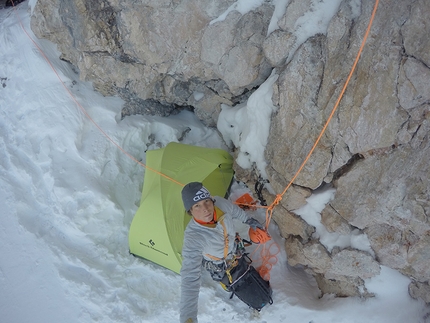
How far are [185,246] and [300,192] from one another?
5.63 feet

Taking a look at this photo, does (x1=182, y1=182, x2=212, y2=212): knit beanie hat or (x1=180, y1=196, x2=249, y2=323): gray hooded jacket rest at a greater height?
(x1=182, y1=182, x2=212, y2=212): knit beanie hat

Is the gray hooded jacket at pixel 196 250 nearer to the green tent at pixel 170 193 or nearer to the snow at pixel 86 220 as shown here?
the green tent at pixel 170 193

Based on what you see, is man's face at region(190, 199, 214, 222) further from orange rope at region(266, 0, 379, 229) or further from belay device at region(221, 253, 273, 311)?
orange rope at region(266, 0, 379, 229)

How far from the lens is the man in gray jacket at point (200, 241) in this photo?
3.52 meters

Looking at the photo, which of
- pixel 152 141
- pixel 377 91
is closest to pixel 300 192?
pixel 377 91

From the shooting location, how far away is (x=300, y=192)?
4426 mm

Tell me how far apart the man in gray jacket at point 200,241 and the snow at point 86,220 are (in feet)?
3.63

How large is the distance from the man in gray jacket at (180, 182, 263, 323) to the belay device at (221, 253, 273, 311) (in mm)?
192

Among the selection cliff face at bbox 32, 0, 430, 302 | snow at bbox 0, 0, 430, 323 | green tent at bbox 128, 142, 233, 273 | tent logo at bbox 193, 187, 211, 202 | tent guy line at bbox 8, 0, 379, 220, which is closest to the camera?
cliff face at bbox 32, 0, 430, 302

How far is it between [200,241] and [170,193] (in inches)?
64.8

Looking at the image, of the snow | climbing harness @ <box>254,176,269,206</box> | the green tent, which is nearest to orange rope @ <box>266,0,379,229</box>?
climbing harness @ <box>254,176,269,206</box>

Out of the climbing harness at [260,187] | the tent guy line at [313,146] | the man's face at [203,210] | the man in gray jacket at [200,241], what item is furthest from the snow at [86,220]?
the man's face at [203,210]

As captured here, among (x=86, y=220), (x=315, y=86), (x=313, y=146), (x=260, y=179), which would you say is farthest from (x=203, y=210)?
(x=86, y=220)

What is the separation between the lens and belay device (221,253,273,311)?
432cm
